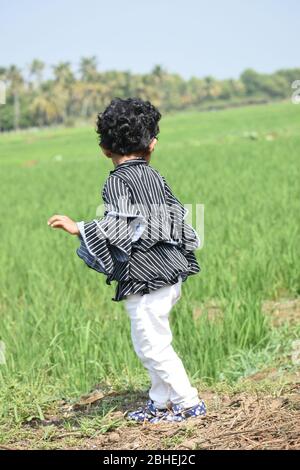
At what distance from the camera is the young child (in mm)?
2604

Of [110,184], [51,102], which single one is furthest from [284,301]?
[51,102]

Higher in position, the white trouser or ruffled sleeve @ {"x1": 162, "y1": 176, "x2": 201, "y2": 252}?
ruffled sleeve @ {"x1": 162, "y1": 176, "x2": 201, "y2": 252}

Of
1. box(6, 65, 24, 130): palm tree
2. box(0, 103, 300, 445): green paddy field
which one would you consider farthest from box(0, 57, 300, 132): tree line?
box(0, 103, 300, 445): green paddy field

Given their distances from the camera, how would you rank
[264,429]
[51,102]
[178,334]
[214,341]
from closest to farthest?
1. [264,429]
2. [214,341]
3. [178,334]
4. [51,102]

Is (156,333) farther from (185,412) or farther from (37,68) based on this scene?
(37,68)

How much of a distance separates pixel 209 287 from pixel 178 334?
1113 mm

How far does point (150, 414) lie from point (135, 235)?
0.71 m

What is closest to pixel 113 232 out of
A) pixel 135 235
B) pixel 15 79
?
pixel 135 235

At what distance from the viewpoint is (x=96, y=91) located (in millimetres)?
89125

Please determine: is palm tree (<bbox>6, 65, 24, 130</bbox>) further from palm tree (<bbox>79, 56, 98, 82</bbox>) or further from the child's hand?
the child's hand

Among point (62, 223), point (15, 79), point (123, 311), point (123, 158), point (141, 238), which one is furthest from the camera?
point (15, 79)

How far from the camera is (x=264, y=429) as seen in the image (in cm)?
240

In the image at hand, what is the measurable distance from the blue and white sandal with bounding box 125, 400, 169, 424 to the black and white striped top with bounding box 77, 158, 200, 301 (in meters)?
0.48
